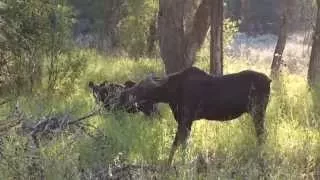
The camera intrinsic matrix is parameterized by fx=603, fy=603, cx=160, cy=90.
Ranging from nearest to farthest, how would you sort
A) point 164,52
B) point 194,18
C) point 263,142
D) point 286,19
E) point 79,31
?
1. point 263,142
2. point 164,52
3. point 194,18
4. point 286,19
5. point 79,31

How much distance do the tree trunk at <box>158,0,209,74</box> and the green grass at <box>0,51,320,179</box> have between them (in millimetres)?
2688

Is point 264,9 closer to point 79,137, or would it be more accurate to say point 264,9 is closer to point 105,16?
point 105,16

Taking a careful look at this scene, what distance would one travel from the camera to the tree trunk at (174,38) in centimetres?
1332

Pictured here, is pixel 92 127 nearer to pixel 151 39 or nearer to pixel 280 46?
pixel 280 46

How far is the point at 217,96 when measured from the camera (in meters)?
8.67

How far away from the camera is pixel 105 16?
88.8 feet

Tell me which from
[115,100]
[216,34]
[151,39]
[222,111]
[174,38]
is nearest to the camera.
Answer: [222,111]

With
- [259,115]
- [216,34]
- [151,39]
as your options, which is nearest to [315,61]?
[216,34]

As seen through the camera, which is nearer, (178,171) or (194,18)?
(178,171)

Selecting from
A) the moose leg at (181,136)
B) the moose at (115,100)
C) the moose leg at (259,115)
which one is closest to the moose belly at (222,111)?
the moose leg at (259,115)

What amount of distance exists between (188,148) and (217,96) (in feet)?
3.55

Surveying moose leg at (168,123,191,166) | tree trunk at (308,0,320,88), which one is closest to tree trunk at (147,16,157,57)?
tree trunk at (308,0,320,88)

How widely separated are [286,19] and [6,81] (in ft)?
28.7

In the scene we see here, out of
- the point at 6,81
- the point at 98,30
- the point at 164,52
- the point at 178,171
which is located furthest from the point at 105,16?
the point at 178,171
